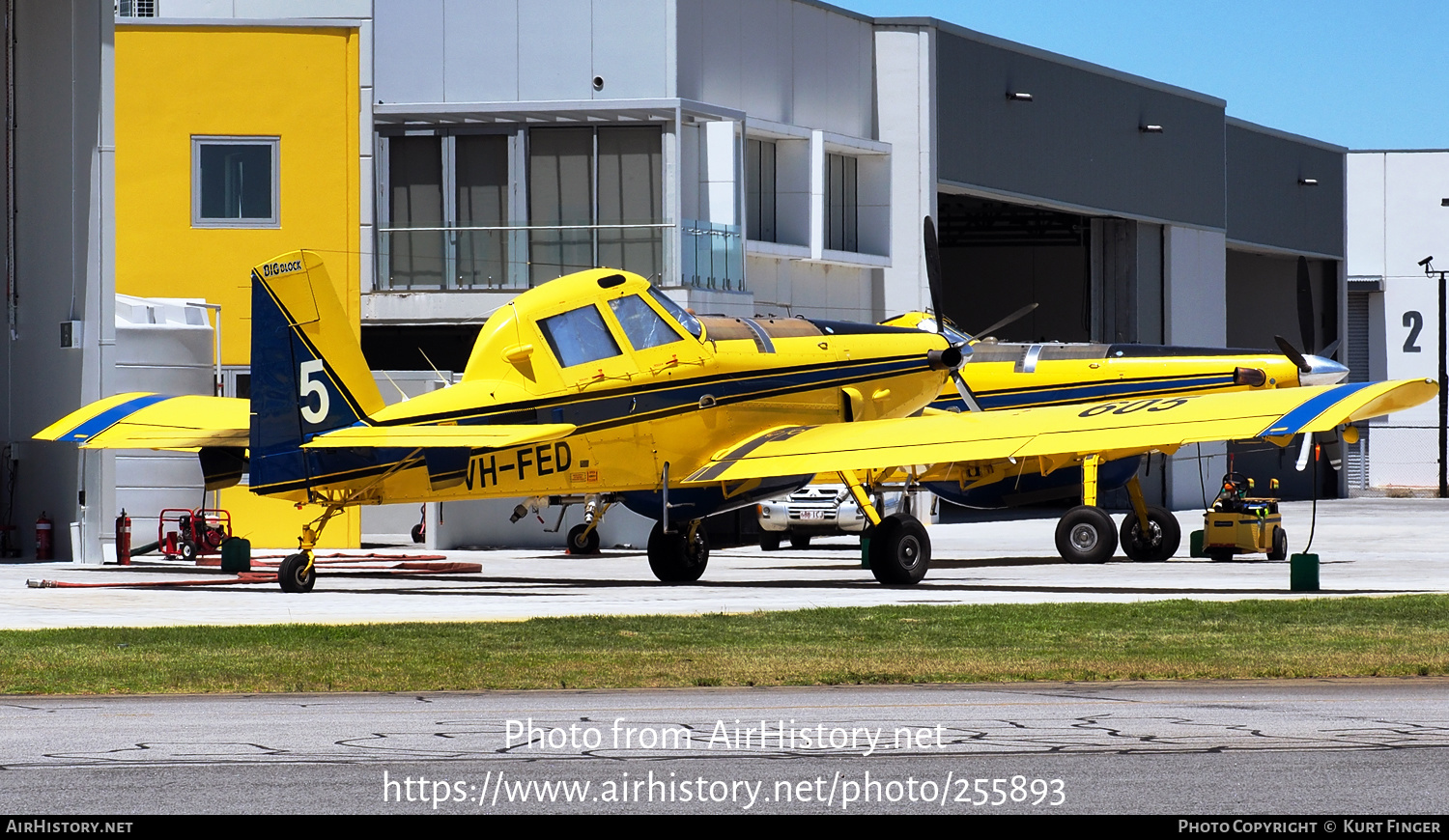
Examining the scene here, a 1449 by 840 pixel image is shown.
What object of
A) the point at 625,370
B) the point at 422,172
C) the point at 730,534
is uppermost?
the point at 422,172

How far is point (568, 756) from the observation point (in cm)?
888

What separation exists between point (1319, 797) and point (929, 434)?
1266 centimetres

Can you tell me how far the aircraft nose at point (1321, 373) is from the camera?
91.8ft

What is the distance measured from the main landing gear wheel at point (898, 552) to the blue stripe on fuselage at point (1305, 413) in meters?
4.21

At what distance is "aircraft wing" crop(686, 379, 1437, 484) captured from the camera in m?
18.6

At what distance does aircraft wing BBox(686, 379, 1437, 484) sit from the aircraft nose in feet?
25.7

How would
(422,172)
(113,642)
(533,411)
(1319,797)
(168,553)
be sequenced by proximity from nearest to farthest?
(1319,797), (113,642), (533,411), (168,553), (422,172)

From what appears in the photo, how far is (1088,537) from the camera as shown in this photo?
2634cm

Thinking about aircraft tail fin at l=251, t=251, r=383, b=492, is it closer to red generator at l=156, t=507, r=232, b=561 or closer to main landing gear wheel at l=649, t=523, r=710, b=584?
main landing gear wheel at l=649, t=523, r=710, b=584

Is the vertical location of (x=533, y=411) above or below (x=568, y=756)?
above

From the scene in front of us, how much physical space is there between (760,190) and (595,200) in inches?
189

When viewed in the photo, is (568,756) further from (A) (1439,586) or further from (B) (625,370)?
(A) (1439,586)

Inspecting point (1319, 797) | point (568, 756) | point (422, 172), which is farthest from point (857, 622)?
point (422, 172)

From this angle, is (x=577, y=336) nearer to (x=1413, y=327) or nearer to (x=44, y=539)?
(x=44, y=539)
